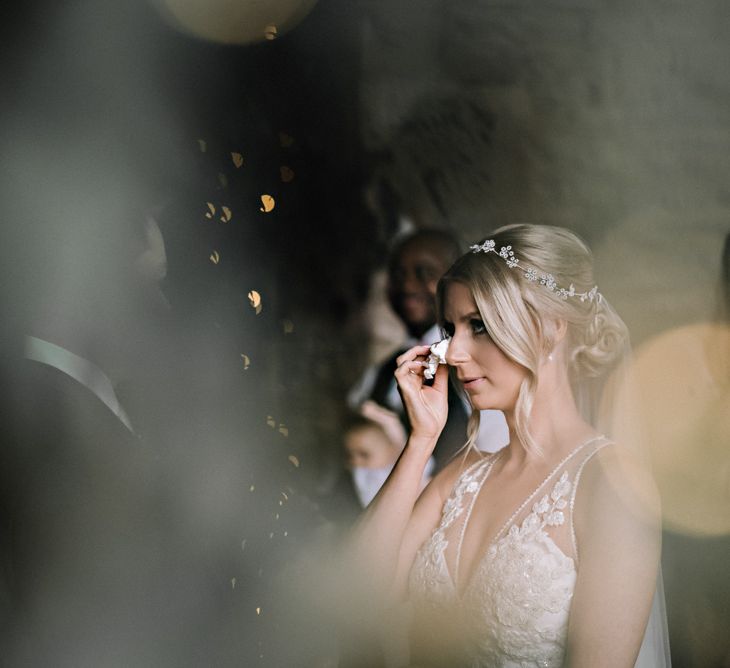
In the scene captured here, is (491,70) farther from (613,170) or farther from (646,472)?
(646,472)

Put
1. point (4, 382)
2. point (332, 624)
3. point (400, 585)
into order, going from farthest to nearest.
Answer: point (332, 624) → point (400, 585) → point (4, 382)

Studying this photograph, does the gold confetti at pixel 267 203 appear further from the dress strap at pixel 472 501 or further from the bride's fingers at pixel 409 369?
the dress strap at pixel 472 501

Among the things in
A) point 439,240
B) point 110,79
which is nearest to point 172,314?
point 110,79

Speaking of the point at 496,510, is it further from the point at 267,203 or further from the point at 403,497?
the point at 267,203

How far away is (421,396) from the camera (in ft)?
3.85

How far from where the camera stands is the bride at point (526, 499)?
3.09ft

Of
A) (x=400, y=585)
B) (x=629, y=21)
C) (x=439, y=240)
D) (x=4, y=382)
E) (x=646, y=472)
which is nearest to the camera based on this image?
(x=4, y=382)

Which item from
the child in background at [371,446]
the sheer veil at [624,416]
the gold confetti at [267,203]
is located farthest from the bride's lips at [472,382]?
the child in background at [371,446]

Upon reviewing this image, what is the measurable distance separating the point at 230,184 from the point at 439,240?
1.32 meters

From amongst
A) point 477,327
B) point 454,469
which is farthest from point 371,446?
point 477,327

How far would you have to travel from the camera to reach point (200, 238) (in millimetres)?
728

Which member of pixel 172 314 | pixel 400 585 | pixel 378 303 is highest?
pixel 378 303

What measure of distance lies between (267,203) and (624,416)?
68cm

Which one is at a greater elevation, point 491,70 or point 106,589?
point 491,70
